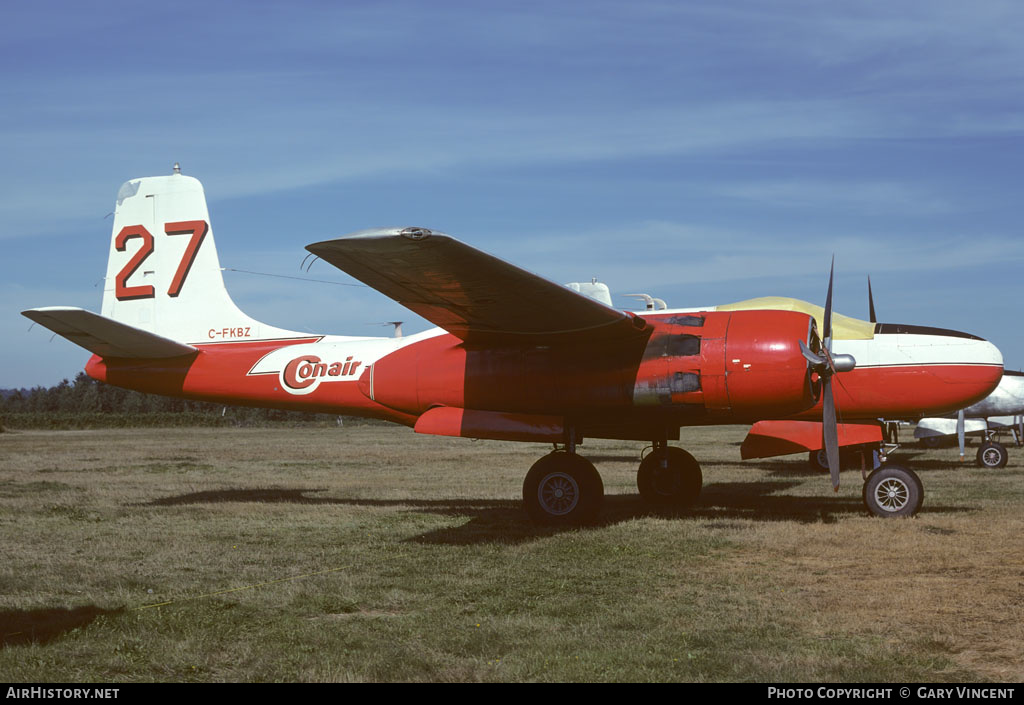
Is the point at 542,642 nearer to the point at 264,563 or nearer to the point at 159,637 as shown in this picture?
the point at 159,637

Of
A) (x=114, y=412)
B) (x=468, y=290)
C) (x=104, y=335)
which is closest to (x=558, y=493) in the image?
(x=468, y=290)

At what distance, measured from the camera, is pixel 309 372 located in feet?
46.9

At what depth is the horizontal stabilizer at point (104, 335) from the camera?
42.1 ft

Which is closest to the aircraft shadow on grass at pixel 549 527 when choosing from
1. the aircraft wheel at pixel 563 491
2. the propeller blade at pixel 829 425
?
the aircraft wheel at pixel 563 491

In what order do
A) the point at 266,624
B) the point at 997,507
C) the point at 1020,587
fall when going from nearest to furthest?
the point at 266,624 < the point at 1020,587 < the point at 997,507

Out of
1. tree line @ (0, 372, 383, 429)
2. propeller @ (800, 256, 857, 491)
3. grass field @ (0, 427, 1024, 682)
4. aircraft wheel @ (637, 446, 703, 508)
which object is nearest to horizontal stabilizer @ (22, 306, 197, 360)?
grass field @ (0, 427, 1024, 682)

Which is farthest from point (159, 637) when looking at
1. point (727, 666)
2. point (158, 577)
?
point (727, 666)

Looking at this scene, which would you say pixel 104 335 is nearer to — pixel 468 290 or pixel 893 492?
pixel 468 290

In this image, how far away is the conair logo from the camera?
46.2ft

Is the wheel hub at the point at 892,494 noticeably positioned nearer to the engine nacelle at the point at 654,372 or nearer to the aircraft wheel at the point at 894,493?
the aircraft wheel at the point at 894,493

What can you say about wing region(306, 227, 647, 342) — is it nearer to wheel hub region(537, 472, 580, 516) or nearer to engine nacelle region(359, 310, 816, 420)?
engine nacelle region(359, 310, 816, 420)

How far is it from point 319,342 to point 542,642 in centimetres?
949

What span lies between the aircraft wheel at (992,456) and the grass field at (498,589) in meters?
7.76

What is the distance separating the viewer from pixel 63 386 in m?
107
